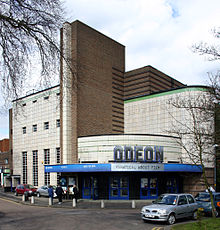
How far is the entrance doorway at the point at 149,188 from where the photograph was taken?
A: 1216 inches

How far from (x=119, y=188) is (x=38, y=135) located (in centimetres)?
1597

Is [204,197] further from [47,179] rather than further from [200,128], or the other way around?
[47,179]

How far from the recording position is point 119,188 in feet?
99.0

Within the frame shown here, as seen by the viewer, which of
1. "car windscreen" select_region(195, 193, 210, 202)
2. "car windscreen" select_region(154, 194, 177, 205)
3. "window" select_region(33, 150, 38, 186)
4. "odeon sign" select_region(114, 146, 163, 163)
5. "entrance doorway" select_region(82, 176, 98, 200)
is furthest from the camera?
"window" select_region(33, 150, 38, 186)

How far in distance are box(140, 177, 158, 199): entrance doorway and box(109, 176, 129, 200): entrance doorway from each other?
1.67 metres

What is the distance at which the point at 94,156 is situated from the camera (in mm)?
31812

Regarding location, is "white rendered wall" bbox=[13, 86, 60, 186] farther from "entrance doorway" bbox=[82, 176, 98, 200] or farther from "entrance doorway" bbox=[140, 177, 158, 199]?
"entrance doorway" bbox=[140, 177, 158, 199]

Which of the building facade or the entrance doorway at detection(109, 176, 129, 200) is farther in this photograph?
the building facade

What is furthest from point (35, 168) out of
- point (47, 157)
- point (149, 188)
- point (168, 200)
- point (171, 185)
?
point (168, 200)

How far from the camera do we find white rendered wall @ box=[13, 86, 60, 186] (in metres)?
39.0

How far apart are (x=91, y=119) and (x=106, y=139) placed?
19.1ft

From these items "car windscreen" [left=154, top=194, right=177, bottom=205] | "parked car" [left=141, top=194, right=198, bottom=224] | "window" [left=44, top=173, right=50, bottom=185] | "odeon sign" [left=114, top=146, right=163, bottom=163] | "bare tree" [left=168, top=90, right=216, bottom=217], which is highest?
"bare tree" [left=168, top=90, right=216, bottom=217]

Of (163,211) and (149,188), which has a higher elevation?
(163,211)

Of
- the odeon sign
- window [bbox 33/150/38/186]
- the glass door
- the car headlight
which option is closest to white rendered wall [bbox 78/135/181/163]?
the odeon sign
